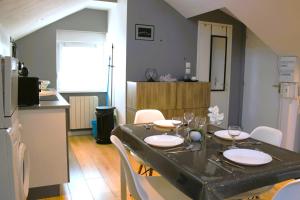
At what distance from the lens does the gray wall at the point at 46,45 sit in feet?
15.5

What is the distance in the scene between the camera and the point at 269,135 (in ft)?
7.20

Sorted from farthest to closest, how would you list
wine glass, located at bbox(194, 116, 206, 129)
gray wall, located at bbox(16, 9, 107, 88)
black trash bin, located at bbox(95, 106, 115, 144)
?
1. gray wall, located at bbox(16, 9, 107, 88)
2. black trash bin, located at bbox(95, 106, 115, 144)
3. wine glass, located at bbox(194, 116, 206, 129)

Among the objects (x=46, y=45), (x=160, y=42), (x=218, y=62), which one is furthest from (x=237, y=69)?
(x=46, y=45)

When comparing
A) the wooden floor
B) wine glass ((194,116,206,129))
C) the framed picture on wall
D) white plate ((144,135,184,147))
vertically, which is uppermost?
the framed picture on wall

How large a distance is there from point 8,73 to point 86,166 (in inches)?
83.4

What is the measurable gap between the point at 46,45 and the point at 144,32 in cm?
191

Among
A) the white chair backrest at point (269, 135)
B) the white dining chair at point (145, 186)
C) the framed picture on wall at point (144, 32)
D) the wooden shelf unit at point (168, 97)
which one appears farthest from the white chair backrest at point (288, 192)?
the framed picture on wall at point (144, 32)

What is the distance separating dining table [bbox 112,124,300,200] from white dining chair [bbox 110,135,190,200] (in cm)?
17

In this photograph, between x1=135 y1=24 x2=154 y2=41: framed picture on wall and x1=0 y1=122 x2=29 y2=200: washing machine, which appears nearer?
x1=0 y1=122 x2=29 y2=200: washing machine

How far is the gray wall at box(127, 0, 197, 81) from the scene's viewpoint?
4.30 m

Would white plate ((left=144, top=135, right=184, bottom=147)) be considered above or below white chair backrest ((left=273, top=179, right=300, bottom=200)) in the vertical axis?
above

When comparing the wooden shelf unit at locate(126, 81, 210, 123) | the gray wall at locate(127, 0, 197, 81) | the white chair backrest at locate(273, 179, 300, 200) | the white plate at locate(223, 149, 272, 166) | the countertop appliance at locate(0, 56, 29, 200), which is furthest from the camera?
the gray wall at locate(127, 0, 197, 81)

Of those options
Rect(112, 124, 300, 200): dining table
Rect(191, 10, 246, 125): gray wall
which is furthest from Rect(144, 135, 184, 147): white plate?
Rect(191, 10, 246, 125): gray wall

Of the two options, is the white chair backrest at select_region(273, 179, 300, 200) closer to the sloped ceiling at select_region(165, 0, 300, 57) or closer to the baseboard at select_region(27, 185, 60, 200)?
the baseboard at select_region(27, 185, 60, 200)
